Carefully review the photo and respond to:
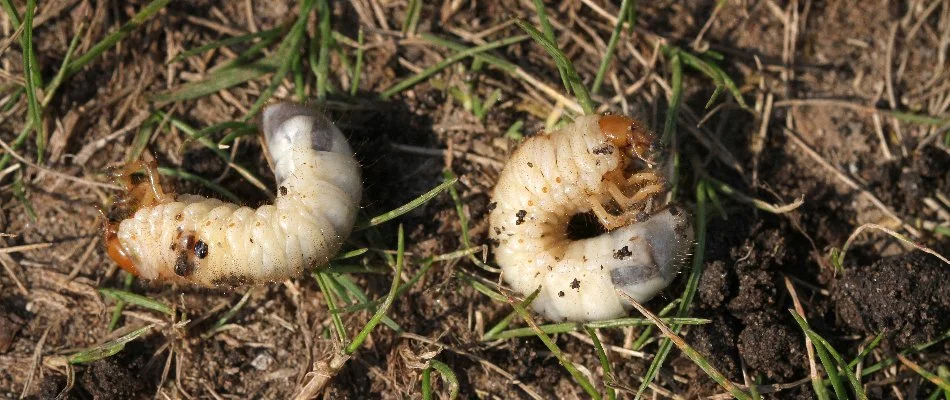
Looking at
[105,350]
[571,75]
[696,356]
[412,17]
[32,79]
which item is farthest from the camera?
[412,17]

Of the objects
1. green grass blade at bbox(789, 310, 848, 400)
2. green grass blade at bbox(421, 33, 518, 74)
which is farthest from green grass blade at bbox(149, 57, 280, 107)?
green grass blade at bbox(789, 310, 848, 400)

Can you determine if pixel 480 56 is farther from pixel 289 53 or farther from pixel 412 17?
pixel 289 53

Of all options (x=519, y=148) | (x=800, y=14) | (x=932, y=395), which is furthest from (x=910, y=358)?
(x=519, y=148)

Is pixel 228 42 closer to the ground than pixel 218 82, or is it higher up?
higher up

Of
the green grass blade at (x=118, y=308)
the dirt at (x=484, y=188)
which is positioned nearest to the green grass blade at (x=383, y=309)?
the dirt at (x=484, y=188)

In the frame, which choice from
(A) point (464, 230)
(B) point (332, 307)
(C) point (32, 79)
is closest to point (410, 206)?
(A) point (464, 230)

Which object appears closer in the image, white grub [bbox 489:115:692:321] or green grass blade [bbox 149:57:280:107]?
white grub [bbox 489:115:692:321]

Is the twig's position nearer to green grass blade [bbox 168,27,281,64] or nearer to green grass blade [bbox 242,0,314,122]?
green grass blade [bbox 242,0,314,122]
